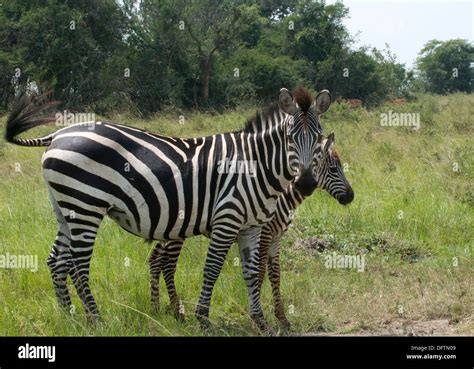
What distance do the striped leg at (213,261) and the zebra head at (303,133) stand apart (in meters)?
0.74

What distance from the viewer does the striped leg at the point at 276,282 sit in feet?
18.6

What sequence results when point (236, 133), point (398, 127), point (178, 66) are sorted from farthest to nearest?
1. point (178, 66)
2. point (398, 127)
3. point (236, 133)

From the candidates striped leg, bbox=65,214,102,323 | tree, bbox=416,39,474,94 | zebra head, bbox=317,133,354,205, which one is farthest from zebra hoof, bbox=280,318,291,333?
tree, bbox=416,39,474,94

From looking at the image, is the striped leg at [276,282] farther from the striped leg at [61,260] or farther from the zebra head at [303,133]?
the striped leg at [61,260]

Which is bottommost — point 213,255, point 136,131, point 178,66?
point 213,255

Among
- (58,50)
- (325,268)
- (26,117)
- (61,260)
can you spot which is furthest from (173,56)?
(61,260)

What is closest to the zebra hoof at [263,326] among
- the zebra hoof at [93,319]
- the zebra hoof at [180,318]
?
the zebra hoof at [180,318]

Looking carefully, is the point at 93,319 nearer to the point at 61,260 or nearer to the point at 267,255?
the point at 61,260

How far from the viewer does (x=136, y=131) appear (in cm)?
536

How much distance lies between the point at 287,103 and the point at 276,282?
1709 mm
